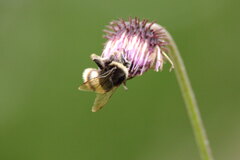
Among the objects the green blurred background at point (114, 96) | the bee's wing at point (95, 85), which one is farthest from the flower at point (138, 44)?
the green blurred background at point (114, 96)

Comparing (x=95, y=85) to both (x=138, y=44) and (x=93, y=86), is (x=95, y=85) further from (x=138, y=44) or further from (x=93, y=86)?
(x=138, y=44)

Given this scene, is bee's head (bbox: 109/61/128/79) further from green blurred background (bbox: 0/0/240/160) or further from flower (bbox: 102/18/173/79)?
green blurred background (bbox: 0/0/240/160)

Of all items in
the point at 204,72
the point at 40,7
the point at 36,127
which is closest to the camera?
the point at 36,127

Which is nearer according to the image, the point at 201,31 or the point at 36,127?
the point at 36,127

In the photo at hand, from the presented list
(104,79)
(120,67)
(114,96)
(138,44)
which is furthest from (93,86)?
(114,96)

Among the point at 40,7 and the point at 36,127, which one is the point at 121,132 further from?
the point at 40,7

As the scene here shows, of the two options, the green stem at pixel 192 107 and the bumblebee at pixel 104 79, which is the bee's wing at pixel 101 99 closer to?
the bumblebee at pixel 104 79

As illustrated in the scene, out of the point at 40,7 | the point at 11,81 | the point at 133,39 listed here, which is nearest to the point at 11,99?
the point at 11,81

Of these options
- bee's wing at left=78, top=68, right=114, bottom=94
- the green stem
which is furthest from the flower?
bee's wing at left=78, top=68, right=114, bottom=94
